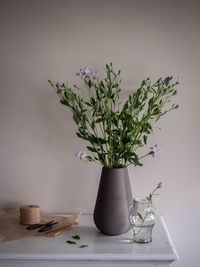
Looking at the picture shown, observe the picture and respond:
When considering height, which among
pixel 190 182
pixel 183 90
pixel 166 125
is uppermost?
pixel 183 90

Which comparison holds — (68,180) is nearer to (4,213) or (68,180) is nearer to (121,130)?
(4,213)

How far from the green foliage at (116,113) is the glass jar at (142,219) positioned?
0.51 ft

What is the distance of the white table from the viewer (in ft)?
4.00

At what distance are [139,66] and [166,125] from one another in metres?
0.29

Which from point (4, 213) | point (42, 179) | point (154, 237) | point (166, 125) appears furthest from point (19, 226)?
point (166, 125)

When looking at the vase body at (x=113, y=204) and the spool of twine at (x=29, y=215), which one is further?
the spool of twine at (x=29, y=215)

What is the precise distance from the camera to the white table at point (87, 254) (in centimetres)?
122

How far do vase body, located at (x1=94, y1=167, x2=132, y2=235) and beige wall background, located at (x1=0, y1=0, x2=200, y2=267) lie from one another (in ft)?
0.92

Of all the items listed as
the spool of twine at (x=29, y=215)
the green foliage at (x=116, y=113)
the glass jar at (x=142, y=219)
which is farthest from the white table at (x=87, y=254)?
the green foliage at (x=116, y=113)

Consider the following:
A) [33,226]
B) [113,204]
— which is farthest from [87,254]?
[33,226]

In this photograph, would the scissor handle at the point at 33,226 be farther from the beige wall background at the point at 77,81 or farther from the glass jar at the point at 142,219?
the glass jar at the point at 142,219

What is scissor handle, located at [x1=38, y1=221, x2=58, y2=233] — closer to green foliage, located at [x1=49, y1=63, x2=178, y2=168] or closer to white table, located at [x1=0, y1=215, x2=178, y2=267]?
white table, located at [x1=0, y1=215, x2=178, y2=267]

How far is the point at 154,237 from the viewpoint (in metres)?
1.39

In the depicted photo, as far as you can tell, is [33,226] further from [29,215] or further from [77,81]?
[77,81]
